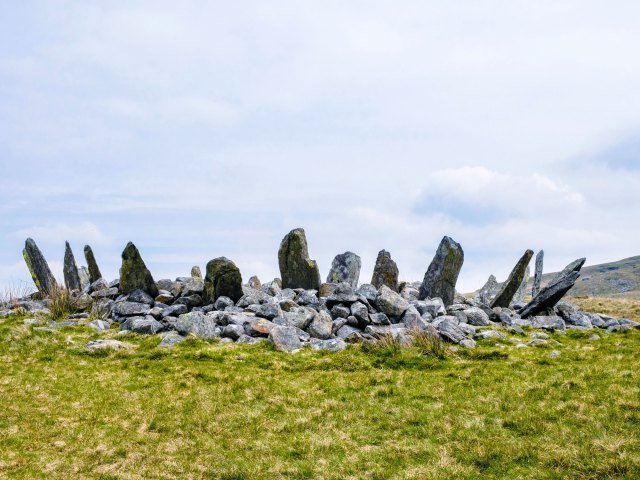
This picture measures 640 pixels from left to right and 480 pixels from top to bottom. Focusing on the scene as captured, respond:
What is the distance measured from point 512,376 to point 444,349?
2.74 meters

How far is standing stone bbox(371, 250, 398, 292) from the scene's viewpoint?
1043 inches

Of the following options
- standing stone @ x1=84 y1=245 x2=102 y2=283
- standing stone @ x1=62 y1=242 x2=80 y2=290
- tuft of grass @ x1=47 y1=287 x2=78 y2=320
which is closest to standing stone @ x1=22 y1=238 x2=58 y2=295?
standing stone @ x1=62 y1=242 x2=80 y2=290

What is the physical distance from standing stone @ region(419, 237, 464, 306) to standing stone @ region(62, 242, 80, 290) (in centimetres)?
2017

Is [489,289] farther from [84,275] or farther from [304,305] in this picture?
[84,275]

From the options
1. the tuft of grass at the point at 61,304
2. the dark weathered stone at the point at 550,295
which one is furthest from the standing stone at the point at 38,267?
the dark weathered stone at the point at 550,295

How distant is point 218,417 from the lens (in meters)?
10.3

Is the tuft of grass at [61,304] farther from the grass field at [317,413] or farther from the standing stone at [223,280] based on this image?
the grass field at [317,413]

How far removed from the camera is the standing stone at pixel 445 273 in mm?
25766

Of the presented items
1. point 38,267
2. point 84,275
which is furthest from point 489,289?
point 38,267

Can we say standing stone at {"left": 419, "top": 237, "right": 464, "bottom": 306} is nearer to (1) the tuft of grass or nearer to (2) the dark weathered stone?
(2) the dark weathered stone

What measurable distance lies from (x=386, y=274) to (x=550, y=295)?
314 inches

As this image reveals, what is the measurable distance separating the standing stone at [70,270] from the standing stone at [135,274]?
7596 mm

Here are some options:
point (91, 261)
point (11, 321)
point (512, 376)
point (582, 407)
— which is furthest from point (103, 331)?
point (582, 407)

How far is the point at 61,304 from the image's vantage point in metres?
23.5
